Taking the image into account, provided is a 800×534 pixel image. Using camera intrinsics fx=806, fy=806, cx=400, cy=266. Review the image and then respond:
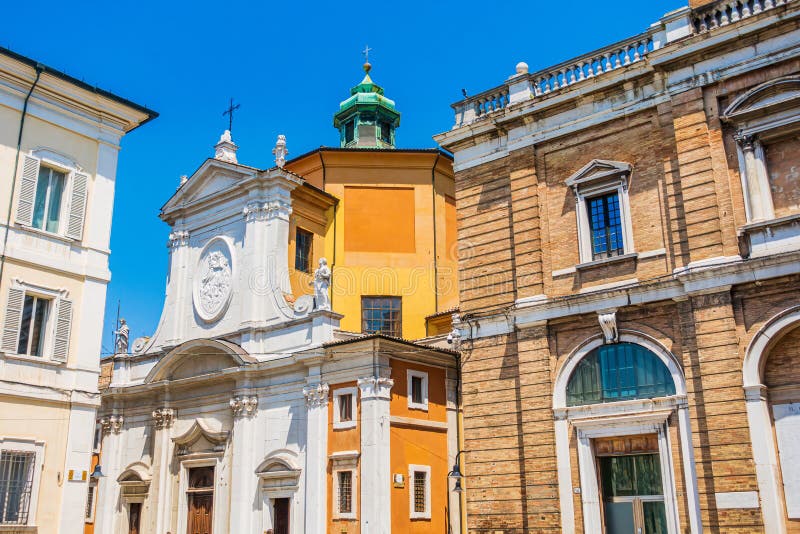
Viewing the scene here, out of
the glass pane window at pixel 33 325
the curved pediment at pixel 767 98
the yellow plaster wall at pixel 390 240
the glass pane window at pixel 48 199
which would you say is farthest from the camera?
the yellow plaster wall at pixel 390 240

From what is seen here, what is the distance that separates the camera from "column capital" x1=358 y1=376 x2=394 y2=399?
79.7 ft

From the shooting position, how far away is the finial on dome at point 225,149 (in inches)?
1277

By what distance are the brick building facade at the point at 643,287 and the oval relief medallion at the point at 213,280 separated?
1186 centimetres

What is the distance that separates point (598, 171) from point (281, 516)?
14827mm

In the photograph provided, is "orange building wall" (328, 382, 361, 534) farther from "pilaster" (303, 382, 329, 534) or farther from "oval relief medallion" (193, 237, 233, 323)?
"oval relief medallion" (193, 237, 233, 323)

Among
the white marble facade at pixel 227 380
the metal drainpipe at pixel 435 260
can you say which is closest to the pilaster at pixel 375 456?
the white marble facade at pixel 227 380

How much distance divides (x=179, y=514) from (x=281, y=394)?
5953 mm

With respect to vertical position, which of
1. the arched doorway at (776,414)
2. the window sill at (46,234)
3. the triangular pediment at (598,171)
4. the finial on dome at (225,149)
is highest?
the finial on dome at (225,149)

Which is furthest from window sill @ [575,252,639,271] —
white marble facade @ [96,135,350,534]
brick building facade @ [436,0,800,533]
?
white marble facade @ [96,135,350,534]

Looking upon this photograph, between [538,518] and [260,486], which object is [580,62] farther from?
[260,486]

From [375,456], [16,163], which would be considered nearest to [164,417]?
[375,456]

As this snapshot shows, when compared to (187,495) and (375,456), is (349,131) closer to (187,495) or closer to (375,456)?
(187,495)

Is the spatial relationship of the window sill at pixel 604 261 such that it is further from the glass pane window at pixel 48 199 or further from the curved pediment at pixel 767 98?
the glass pane window at pixel 48 199

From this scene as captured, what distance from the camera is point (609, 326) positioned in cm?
1805
